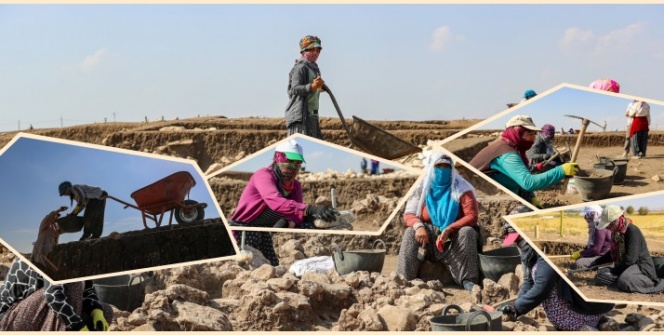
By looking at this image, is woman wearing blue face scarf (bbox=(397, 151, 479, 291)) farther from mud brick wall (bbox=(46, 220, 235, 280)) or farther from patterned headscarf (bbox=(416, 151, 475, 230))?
mud brick wall (bbox=(46, 220, 235, 280))

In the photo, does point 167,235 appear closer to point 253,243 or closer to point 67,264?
point 67,264

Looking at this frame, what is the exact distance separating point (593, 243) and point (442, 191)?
2.23 m

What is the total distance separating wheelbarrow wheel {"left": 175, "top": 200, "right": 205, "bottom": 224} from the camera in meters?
5.23

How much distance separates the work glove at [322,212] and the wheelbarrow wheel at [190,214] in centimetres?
133

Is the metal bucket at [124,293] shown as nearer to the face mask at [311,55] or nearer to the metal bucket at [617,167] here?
the face mask at [311,55]

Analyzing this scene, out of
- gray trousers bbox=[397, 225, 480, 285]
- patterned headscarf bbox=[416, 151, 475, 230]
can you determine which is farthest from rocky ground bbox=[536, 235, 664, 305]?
gray trousers bbox=[397, 225, 480, 285]

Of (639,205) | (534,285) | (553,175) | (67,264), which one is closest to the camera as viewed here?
(67,264)

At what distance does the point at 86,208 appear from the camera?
504 cm

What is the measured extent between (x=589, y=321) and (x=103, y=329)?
3397 mm

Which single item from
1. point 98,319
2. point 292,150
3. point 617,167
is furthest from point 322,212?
point 617,167

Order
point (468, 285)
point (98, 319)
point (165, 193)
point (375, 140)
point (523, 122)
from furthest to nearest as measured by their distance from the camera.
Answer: point (375, 140) → point (468, 285) → point (523, 122) → point (98, 319) → point (165, 193)

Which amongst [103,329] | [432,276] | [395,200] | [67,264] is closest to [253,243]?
[432,276]

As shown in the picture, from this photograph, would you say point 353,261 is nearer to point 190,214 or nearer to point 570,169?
point 570,169

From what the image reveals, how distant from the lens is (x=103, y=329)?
555cm
